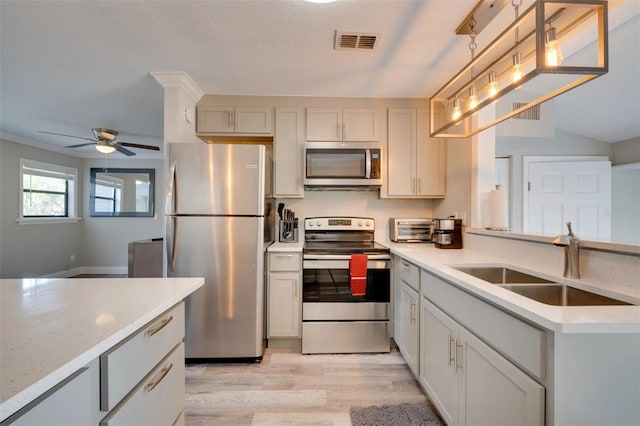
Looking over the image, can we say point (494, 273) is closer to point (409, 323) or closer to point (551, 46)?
point (409, 323)

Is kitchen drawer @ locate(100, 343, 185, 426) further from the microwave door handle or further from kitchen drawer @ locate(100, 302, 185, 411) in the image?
the microwave door handle

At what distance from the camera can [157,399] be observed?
3.16ft

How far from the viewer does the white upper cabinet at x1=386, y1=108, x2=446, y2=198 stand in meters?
2.71

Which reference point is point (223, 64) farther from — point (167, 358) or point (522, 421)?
point (522, 421)

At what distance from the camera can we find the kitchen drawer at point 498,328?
0.85 m

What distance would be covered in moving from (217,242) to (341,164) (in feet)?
4.47

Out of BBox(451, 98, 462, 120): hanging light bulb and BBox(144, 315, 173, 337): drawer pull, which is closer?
BBox(144, 315, 173, 337): drawer pull

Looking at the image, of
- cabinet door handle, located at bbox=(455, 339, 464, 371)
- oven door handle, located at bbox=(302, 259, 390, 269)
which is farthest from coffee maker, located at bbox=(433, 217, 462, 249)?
cabinet door handle, located at bbox=(455, 339, 464, 371)

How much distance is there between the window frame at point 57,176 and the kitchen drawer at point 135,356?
5.33 meters

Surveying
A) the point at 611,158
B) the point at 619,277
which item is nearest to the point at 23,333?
the point at 619,277

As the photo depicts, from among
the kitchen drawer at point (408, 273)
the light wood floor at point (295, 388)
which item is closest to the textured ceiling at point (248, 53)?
the kitchen drawer at point (408, 273)

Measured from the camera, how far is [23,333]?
69 centimetres

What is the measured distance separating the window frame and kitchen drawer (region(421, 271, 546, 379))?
6244 millimetres

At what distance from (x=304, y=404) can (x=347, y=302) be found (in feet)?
2.70
